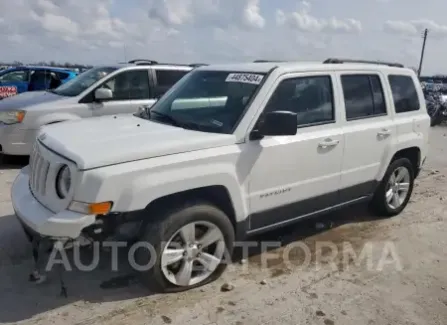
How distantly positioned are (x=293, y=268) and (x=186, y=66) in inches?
224

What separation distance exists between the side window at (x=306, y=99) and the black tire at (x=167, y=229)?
1.04m

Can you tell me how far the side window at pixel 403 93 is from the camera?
5.10m

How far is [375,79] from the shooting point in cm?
489

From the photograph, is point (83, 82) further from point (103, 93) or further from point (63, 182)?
point (63, 182)

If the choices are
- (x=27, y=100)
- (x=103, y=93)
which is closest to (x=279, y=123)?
(x=103, y=93)

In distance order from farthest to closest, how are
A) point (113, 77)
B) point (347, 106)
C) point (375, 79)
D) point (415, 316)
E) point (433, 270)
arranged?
point (113, 77), point (375, 79), point (347, 106), point (433, 270), point (415, 316)

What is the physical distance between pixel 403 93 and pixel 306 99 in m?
1.76

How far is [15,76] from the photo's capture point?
12891 millimetres

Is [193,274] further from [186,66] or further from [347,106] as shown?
[186,66]

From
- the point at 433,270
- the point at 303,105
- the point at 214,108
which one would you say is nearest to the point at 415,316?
the point at 433,270

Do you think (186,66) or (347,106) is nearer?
(347,106)

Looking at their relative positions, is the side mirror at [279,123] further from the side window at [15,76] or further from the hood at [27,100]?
the side window at [15,76]

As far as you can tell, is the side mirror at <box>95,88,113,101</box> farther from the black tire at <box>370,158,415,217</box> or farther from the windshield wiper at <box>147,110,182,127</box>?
the black tire at <box>370,158,415,217</box>

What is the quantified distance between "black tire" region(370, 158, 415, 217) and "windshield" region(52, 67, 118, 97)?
16.4 ft
